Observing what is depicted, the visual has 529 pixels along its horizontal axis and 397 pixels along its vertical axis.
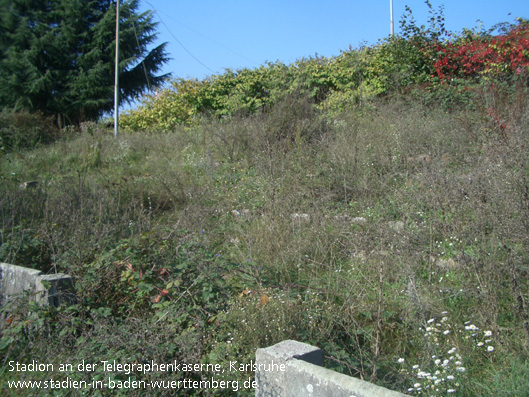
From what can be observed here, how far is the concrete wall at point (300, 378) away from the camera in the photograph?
1951 mm

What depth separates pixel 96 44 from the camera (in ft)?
73.9

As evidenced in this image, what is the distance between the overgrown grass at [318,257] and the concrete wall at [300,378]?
448 millimetres

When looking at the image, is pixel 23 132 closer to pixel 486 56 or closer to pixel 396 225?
pixel 396 225

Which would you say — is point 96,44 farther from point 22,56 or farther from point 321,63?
point 321,63

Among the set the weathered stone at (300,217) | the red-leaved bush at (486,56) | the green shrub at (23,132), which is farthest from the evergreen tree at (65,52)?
the weathered stone at (300,217)

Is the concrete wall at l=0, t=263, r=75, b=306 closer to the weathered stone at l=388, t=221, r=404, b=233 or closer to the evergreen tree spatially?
the weathered stone at l=388, t=221, r=404, b=233

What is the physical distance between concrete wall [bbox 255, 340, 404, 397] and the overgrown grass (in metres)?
0.45

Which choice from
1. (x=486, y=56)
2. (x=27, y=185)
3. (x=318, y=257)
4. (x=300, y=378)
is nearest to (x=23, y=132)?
(x=27, y=185)

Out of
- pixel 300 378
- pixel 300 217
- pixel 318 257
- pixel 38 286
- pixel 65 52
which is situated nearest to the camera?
pixel 300 378

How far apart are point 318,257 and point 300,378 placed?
2.45 metres

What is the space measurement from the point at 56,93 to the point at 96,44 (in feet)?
10.3

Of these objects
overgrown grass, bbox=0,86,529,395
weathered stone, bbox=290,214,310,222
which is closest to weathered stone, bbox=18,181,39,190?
overgrown grass, bbox=0,86,529,395

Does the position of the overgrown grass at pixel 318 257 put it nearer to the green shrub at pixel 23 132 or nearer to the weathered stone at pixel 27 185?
the weathered stone at pixel 27 185

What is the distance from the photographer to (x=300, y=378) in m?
2.17
